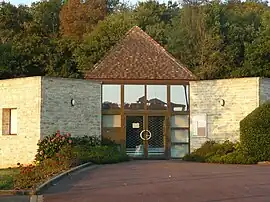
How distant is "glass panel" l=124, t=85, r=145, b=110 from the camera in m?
30.3

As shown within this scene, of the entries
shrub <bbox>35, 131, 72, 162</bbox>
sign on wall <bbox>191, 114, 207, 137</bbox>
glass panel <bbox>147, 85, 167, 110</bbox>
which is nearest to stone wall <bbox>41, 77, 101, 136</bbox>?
shrub <bbox>35, 131, 72, 162</bbox>

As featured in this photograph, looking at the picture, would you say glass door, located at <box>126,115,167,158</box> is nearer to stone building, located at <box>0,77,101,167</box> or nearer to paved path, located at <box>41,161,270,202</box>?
stone building, located at <box>0,77,101,167</box>

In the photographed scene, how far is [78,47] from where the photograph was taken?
140ft

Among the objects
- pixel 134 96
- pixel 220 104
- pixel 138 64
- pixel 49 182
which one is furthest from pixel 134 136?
pixel 49 182

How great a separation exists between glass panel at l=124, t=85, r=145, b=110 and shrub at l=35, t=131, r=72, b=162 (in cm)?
449

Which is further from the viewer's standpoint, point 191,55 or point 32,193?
point 191,55

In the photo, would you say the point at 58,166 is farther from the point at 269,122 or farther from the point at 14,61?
the point at 14,61

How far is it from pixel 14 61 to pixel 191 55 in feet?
40.3

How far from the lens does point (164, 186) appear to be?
16.1 meters

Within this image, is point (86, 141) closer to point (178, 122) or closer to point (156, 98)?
point (156, 98)

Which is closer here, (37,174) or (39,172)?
(37,174)

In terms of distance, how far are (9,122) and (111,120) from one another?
4978 millimetres

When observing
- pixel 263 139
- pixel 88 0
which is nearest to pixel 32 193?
pixel 263 139

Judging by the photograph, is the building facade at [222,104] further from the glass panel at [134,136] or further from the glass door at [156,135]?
the glass panel at [134,136]
